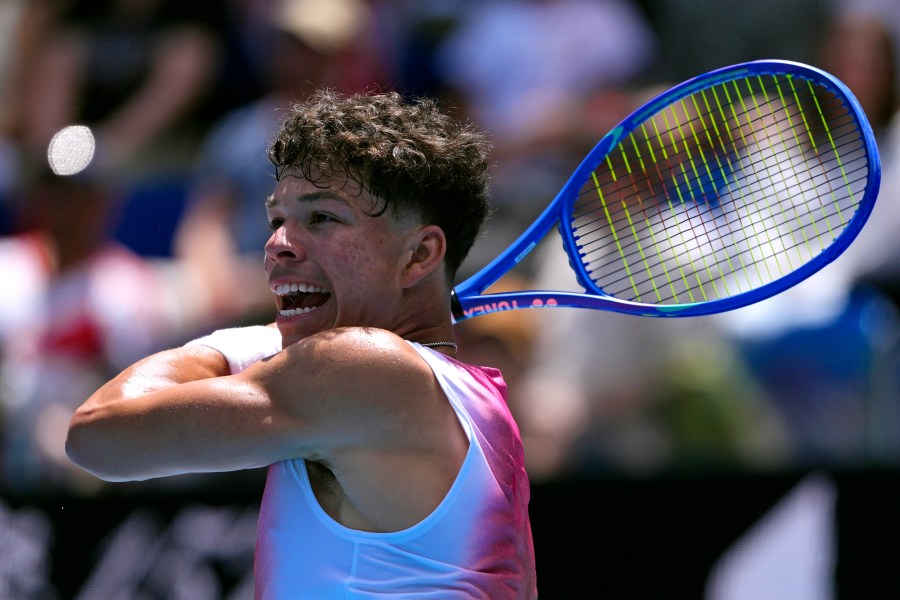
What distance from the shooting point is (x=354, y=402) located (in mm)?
2367

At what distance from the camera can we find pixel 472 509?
2.46 meters

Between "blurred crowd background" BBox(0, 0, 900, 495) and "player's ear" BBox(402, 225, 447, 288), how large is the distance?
2.30 metres

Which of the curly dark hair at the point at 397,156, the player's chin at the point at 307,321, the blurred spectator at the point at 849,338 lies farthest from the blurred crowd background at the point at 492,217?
the player's chin at the point at 307,321

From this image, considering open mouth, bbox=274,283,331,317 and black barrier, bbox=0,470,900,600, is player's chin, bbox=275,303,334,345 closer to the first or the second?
open mouth, bbox=274,283,331,317

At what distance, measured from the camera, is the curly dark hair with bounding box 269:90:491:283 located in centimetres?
257

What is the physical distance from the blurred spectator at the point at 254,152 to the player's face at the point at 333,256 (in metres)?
4.01

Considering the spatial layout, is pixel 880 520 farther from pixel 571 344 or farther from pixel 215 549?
pixel 215 549

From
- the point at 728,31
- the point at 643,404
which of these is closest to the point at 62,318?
the point at 643,404

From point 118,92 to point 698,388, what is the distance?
421 cm

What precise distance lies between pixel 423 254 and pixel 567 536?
102 inches

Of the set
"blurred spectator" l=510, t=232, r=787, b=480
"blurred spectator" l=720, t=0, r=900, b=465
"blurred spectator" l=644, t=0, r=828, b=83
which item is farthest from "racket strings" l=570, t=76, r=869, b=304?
"blurred spectator" l=644, t=0, r=828, b=83

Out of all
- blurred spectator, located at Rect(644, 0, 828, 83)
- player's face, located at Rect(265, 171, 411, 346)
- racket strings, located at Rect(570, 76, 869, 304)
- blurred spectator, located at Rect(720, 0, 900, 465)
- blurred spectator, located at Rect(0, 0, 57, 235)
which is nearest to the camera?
player's face, located at Rect(265, 171, 411, 346)

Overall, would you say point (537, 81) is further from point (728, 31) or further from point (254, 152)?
point (254, 152)

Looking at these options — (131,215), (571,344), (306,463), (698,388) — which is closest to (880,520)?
(698,388)
